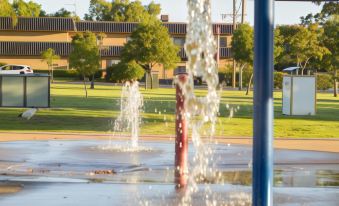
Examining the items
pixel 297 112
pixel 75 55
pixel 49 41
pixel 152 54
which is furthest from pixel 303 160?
pixel 49 41

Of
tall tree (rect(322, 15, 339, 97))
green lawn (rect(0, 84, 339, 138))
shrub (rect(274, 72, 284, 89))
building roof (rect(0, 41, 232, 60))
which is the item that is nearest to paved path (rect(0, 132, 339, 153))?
green lawn (rect(0, 84, 339, 138))

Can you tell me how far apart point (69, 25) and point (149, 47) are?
76.7 feet

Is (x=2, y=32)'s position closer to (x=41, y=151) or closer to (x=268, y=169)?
(x=41, y=151)

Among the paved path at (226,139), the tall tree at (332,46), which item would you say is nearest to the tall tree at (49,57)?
the tall tree at (332,46)

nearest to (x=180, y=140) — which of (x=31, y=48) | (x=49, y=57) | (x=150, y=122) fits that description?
(x=150, y=122)

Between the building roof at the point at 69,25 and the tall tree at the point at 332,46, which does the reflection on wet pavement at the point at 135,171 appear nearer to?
the tall tree at the point at 332,46

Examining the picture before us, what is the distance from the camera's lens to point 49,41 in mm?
83312

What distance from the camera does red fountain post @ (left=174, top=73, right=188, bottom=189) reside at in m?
11.5

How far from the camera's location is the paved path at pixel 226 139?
1856 centimetres

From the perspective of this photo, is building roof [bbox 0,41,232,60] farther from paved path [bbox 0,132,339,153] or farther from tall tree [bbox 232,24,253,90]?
paved path [bbox 0,132,339,153]

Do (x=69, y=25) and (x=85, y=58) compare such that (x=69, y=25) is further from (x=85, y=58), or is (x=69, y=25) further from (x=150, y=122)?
(x=150, y=122)

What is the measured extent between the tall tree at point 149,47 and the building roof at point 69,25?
2005 centimetres

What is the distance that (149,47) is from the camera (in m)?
61.1

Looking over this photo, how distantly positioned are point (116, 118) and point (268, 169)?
2209 cm
